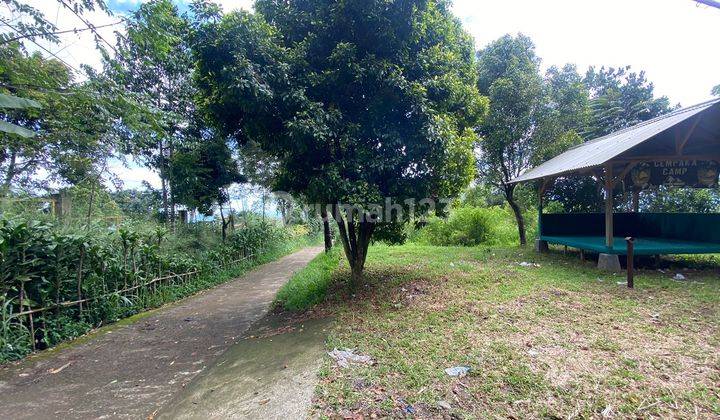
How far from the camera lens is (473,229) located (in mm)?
14141

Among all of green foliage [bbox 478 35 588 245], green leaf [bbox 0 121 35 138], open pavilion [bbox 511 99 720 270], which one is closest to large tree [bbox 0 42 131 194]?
green leaf [bbox 0 121 35 138]

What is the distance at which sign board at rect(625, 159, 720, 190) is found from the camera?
26.6 feet

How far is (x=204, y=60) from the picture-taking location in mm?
4766

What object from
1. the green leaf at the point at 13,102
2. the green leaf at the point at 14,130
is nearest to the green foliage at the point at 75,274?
the green leaf at the point at 13,102

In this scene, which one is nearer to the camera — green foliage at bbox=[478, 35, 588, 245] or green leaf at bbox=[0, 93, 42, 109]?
green leaf at bbox=[0, 93, 42, 109]

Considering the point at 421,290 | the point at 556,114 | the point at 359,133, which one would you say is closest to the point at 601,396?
the point at 421,290

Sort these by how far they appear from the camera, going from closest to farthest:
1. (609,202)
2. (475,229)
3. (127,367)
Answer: (127,367) < (609,202) < (475,229)

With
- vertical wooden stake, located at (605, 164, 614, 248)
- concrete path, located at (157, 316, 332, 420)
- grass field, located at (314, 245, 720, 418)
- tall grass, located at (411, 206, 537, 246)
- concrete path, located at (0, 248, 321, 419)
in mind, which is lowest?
concrete path, located at (0, 248, 321, 419)

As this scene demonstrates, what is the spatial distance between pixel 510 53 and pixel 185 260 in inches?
462

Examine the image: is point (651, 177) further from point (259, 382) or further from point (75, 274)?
point (75, 274)

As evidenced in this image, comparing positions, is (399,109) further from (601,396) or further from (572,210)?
(572,210)

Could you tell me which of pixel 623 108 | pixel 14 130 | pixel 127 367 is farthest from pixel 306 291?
pixel 623 108

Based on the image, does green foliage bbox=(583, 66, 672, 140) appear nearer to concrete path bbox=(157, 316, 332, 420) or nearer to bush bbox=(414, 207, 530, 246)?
bush bbox=(414, 207, 530, 246)

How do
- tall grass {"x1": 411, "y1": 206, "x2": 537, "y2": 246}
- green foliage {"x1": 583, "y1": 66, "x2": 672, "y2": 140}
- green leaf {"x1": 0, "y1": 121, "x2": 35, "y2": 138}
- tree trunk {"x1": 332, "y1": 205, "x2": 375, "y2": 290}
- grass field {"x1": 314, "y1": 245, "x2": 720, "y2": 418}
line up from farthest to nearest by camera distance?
green foliage {"x1": 583, "y1": 66, "x2": 672, "y2": 140} < tall grass {"x1": 411, "y1": 206, "x2": 537, "y2": 246} < tree trunk {"x1": 332, "y1": 205, "x2": 375, "y2": 290} < grass field {"x1": 314, "y1": 245, "x2": 720, "y2": 418} < green leaf {"x1": 0, "y1": 121, "x2": 35, "y2": 138}
